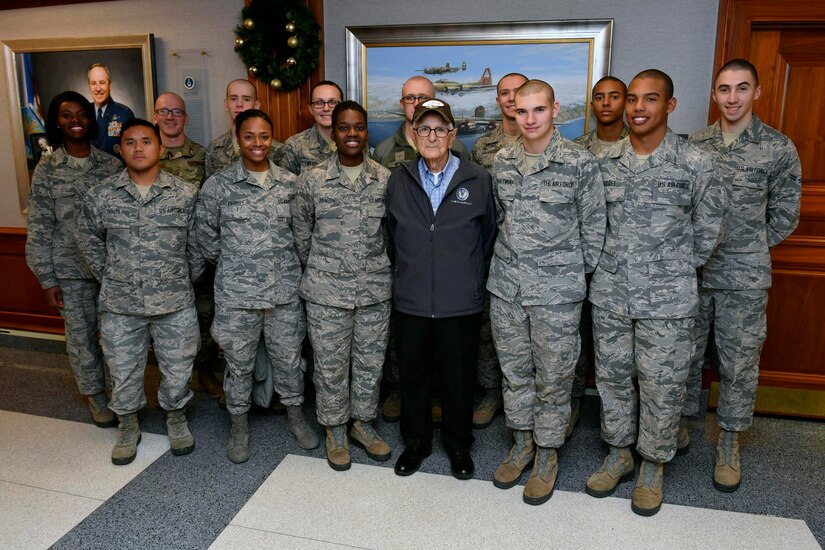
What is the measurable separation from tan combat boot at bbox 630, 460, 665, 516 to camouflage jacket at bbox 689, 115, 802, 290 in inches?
35.7

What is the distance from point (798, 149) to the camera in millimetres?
3711

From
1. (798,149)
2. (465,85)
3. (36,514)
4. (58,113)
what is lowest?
(36,514)

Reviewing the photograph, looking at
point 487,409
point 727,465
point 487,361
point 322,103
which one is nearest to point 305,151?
point 322,103

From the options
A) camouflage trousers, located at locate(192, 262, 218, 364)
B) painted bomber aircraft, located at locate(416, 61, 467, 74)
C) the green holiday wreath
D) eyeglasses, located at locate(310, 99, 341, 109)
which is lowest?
camouflage trousers, located at locate(192, 262, 218, 364)

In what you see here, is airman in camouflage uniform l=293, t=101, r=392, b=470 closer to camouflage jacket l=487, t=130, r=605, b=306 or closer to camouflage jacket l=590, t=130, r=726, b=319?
camouflage jacket l=487, t=130, r=605, b=306

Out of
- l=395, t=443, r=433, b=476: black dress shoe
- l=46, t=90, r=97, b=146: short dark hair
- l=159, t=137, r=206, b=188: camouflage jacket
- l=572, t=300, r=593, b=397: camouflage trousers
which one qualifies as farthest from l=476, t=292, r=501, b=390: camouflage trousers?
l=46, t=90, r=97, b=146: short dark hair

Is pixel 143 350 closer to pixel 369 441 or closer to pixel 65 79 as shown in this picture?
pixel 369 441

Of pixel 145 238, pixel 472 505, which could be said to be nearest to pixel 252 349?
pixel 145 238

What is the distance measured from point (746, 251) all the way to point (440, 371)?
5.10 feet

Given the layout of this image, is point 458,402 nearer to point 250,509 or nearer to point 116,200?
point 250,509

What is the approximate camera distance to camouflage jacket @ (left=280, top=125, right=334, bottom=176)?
11.9 feet

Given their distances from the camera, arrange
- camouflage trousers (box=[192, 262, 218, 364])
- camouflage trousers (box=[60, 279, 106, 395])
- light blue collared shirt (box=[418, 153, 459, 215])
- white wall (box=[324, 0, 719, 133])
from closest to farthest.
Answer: light blue collared shirt (box=[418, 153, 459, 215]) → camouflage trousers (box=[60, 279, 106, 395]) → white wall (box=[324, 0, 719, 133]) → camouflage trousers (box=[192, 262, 218, 364])

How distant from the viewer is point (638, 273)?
2.60 meters

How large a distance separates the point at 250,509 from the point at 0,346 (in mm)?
3625
